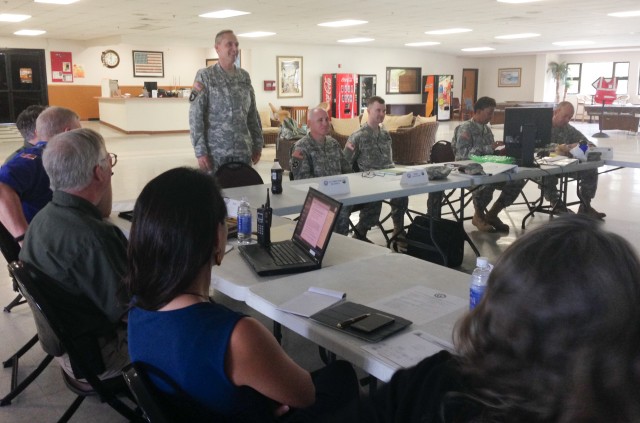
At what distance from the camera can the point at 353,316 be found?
5.86ft

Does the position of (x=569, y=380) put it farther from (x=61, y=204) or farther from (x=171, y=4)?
(x=171, y=4)

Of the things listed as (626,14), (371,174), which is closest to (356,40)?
(626,14)

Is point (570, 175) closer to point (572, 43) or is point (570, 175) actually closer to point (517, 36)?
point (517, 36)

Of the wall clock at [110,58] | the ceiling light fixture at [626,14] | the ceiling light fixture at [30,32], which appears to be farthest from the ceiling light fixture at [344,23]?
the wall clock at [110,58]

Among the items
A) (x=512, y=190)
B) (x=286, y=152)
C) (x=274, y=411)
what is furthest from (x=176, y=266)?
(x=286, y=152)

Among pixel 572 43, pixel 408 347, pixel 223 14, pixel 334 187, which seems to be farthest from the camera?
pixel 572 43

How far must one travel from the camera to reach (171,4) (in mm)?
9820

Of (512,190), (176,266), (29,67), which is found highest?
(29,67)

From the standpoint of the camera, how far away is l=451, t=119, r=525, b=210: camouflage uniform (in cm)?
579

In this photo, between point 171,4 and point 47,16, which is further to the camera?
point 47,16

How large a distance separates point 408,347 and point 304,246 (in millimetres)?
945

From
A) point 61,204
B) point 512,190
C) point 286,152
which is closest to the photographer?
point 61,204

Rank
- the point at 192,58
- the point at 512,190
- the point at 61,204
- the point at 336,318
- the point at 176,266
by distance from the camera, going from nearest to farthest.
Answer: the point at 176,266, the point at 336,318, the point at 61,204, the point at 512,190, the point at 192,58

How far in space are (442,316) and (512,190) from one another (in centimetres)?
432
